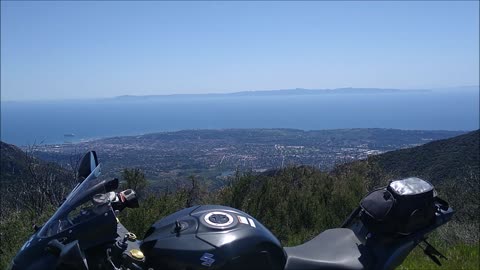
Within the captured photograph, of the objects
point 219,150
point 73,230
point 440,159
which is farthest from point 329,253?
point 219,150

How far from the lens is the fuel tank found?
91.5 inches

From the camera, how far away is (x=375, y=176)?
1186cm

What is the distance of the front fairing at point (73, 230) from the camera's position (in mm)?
2246

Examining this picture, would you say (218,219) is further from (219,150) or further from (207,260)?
(219,150)

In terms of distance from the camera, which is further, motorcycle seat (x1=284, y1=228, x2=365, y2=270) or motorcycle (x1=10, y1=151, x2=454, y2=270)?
motorcycle seat (x1=284, y1=228, x2=365, y2=270)

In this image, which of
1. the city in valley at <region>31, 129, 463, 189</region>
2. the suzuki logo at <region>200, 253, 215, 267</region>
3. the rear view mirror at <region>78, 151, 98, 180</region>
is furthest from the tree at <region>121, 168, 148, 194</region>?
the suzuki logo at <region>200, 253, 215, 267</region>

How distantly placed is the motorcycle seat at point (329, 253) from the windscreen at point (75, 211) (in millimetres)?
1064

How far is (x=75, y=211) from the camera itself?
2.40m

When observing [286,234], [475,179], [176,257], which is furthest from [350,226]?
[475,179]

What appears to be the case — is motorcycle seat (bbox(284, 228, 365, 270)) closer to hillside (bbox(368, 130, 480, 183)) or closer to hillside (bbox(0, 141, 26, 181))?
hillside (bbox(0, 141, 26, 181))

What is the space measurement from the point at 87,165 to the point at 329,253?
4.93 feet

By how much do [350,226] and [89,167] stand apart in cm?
174

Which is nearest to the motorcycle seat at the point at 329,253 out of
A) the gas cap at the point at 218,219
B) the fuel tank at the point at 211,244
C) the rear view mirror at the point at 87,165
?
the fuel tank at the point at 211,244

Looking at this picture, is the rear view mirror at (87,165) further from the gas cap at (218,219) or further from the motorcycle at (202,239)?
the gas cap at (218,219)
